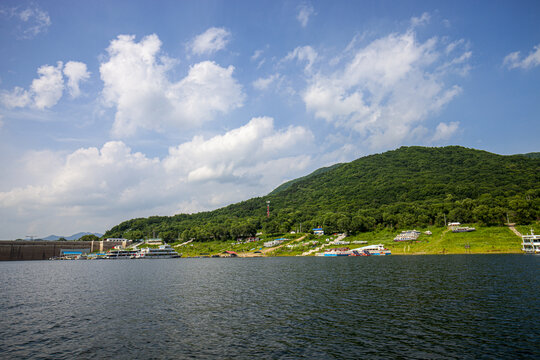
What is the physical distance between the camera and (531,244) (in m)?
143

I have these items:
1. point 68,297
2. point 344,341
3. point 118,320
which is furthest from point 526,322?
point 68,297

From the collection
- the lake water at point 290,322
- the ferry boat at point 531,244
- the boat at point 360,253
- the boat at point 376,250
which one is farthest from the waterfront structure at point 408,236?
the lake water at point 290,322

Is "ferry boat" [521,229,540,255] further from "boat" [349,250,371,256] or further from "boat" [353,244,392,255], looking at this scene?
"boat" [349,250,371,256]

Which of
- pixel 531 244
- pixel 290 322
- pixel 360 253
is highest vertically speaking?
pixel 290 322

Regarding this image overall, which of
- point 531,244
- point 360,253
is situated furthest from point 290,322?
point 531,244

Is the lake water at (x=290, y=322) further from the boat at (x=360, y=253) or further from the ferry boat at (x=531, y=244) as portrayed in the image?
the boat at (x=360, y=253)

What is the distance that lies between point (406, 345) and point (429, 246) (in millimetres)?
159876

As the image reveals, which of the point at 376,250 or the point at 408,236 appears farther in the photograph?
the point at 408,236

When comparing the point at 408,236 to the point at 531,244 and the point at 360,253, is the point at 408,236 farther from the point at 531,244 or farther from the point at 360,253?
the point at 531,244

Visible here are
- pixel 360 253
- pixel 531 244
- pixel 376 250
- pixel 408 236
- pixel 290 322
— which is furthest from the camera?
pixel 408 236

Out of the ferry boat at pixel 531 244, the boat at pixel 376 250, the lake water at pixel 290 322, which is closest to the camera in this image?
the lake water at pixel 290 322

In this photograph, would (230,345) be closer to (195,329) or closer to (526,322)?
(195,329)

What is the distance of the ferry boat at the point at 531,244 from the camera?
140 m

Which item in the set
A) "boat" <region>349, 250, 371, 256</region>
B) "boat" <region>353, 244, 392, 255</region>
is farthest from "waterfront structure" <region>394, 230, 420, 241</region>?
"boat" <region>349, 250, 371, 256</region>
